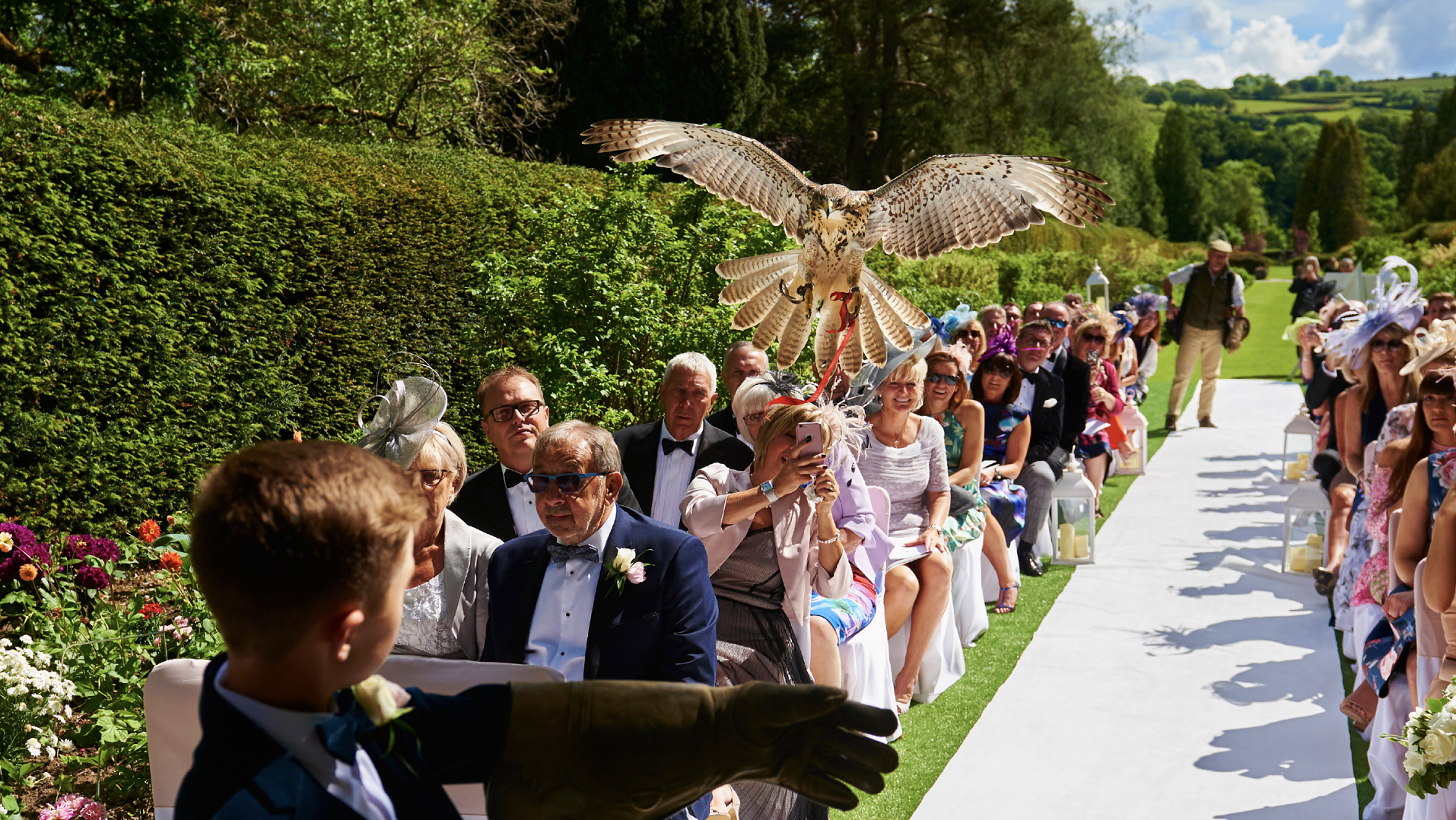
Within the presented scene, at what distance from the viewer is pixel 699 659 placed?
2559mm

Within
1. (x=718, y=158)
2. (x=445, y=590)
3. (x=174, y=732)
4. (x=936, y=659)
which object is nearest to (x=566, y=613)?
(x=445, y=590)

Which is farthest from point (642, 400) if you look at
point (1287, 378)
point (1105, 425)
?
point (1287, 378)

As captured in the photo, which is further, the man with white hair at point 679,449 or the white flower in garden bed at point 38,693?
the man with white hair at point 679,449

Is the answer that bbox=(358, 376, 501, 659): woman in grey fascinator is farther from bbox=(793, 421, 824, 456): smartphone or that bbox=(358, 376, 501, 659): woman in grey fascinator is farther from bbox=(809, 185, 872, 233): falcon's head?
bbox=(809, 185, 872, 233): falcon's head

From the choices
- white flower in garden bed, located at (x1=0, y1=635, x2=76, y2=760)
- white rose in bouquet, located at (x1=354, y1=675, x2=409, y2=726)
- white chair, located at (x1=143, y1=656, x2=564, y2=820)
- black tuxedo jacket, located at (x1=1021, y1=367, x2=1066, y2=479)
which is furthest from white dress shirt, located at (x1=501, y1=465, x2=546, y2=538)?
black tuxedo jacket, located at (x1=1021, y1=367, x2=1066, y2=479)

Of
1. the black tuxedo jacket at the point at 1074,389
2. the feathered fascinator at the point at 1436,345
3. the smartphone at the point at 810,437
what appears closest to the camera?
the smartphone at the point at 810,437

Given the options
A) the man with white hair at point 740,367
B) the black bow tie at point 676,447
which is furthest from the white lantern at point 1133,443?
the black bow tie at point 676,447

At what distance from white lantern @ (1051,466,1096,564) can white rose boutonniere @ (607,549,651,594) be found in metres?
5.68

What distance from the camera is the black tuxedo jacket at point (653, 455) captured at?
4281 mm

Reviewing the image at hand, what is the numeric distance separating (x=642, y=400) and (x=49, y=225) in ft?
11.0

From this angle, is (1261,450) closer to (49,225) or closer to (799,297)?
(799,297)

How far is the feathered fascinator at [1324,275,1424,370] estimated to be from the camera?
5.43 meters

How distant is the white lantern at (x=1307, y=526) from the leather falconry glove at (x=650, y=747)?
22.8 feet

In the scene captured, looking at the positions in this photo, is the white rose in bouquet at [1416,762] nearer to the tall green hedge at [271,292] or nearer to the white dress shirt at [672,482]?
the white dress shirt at [672,482]
